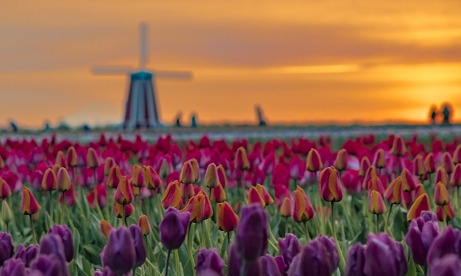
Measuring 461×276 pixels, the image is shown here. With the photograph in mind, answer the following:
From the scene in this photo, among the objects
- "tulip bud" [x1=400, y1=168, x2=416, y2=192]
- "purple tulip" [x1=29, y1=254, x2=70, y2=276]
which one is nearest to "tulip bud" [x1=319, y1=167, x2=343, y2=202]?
"tulip bud" [x1=400, y1=168, x2=416, y2=192]

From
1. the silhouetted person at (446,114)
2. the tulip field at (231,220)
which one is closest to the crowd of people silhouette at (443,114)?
the silhouetted person at (446,114)

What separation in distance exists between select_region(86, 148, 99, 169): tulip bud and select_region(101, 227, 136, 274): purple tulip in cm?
403

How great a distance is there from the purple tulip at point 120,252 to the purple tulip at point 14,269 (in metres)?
0.25

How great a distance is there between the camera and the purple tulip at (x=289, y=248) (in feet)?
8.55

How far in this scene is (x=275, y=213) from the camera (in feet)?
18.0

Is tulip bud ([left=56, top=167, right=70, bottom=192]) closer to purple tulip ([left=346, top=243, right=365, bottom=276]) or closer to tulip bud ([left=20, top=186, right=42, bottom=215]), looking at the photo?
tulip bud ([left=20, top=186, right=42, bottom=215])

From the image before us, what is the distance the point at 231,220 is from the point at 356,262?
3.77 feet

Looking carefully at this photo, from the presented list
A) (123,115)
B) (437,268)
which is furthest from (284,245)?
(123,115)

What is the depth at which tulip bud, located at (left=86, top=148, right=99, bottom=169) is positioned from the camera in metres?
6.25

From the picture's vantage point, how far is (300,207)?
3.61m

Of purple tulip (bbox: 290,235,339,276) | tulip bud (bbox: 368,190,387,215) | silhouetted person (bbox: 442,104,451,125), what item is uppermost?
silhouetted person (bbox: 442,104,451,125)

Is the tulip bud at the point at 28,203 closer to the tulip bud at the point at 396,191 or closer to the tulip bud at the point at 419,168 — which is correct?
the tulip bud at the point at 396,191

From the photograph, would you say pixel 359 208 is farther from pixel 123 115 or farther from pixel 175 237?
pixel 123 115

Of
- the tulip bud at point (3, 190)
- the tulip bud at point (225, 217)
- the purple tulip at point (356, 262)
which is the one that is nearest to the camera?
the purple tulip at point (356, 262)
